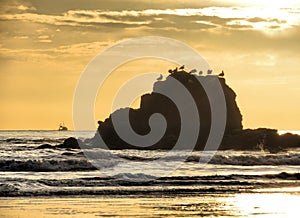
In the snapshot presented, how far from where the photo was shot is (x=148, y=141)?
3999 inches

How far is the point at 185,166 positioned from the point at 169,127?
141ft

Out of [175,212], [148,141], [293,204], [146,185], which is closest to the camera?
[175,212]

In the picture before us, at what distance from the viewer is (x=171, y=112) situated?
355 feet

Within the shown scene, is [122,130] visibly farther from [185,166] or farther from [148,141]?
[185,166]

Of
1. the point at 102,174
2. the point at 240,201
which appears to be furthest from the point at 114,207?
the point at 102,174

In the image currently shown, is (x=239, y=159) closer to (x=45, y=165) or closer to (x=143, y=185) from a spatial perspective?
(x=45, y=165)

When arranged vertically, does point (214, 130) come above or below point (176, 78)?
below

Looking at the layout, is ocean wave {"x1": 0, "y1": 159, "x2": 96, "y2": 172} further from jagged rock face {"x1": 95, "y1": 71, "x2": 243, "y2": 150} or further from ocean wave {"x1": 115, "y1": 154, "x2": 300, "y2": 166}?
jagged rock face {"x1": 95, "y1": 71, "x2": 243, "y2": 150}

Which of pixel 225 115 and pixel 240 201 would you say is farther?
pixel 225 115

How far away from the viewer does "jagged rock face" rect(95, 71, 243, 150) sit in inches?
4076

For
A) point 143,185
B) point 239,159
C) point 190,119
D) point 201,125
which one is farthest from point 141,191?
point 190,119

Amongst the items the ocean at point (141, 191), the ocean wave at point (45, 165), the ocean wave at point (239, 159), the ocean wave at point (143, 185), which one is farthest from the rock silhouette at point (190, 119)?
the ocean wave at point (143, 185)

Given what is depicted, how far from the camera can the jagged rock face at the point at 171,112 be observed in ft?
340

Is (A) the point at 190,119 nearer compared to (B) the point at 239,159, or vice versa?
(B) the point at 239,159
